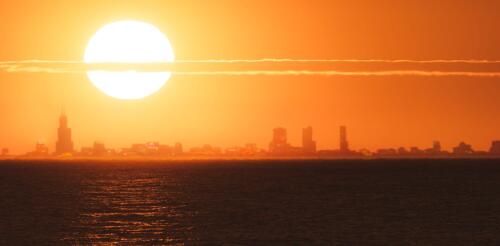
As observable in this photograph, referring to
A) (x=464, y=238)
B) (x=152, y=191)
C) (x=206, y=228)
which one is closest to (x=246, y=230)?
(x=206, y=228)

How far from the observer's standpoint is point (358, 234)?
91.6 meters

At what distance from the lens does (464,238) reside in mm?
88562

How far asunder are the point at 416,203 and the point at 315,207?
62.3 ft

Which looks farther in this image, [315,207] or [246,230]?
[315,207]

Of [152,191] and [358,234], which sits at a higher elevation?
[152,191]

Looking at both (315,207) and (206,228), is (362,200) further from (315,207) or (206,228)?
(206,228)

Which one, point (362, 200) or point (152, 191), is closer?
point (362, 200)

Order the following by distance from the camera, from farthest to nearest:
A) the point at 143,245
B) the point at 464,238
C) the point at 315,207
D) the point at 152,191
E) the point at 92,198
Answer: the point at 152,191 < the point at 92,198 < the point at 315,207 < the point at 464,238 < the point at 143,245

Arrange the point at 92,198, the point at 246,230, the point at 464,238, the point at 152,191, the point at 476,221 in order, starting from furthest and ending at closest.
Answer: the point at 152,191 < the point at 92,198 < the point at 476,221 < the point at 246,230 < the point at 464,238

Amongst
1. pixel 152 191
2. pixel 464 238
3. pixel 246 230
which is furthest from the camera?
pixel 152 191

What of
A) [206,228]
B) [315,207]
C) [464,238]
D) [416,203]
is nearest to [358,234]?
[464,238]

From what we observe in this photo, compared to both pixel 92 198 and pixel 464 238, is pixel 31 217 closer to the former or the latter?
pixel 92 198

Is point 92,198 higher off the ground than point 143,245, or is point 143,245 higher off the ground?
point 92,198

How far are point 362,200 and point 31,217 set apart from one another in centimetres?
5517
